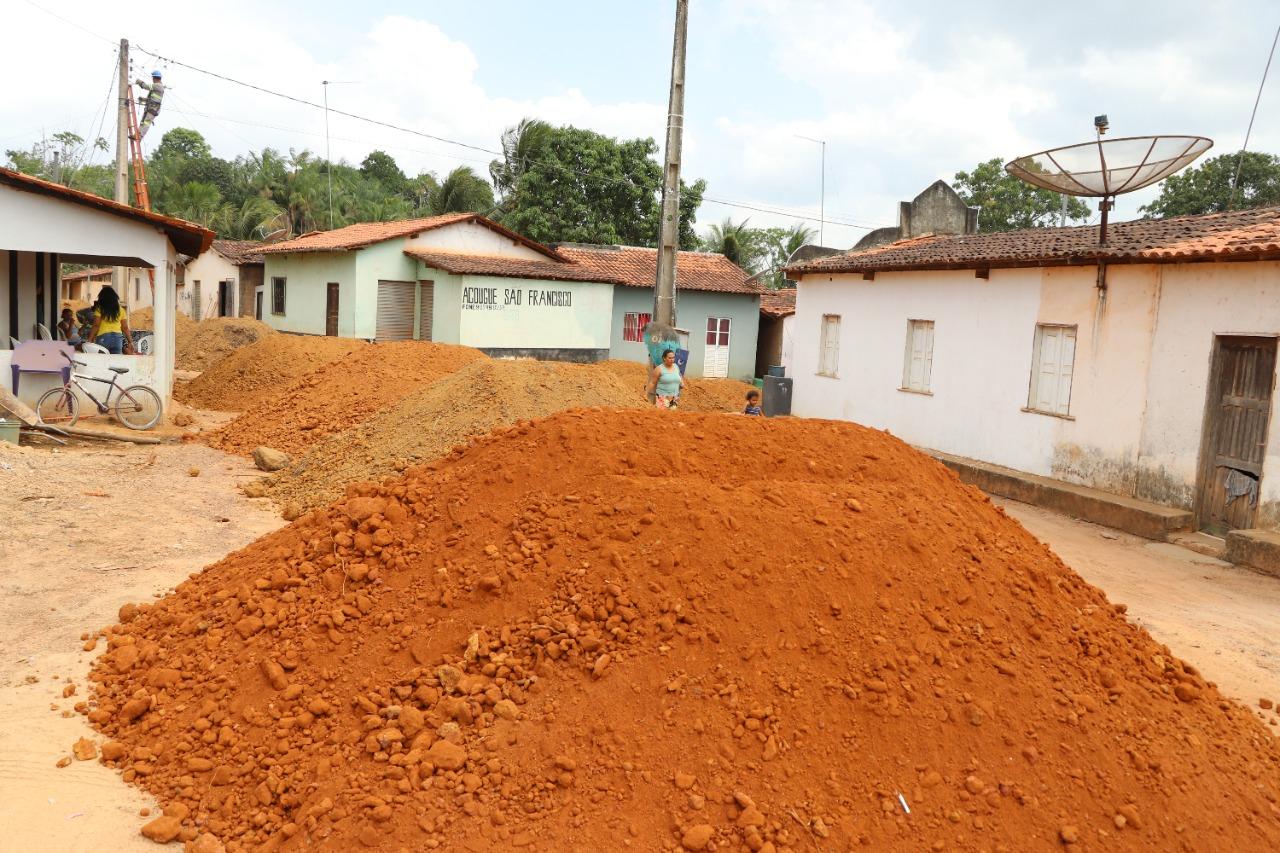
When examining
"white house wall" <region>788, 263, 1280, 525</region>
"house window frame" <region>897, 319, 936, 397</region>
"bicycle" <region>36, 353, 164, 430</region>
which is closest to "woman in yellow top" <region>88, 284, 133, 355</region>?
"bicycle" <region>36, 353, 164, 430</region>

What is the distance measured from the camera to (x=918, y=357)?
1352 cm

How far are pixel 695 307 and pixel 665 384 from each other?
597 inches

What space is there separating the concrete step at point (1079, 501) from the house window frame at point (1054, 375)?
0.82m

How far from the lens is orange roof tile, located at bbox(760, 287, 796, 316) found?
25.8 m

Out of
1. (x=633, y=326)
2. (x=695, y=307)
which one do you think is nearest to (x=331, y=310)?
(x=633, y=326)

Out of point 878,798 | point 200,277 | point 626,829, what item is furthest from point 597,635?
point 200,277

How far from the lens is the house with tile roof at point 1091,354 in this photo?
876 centimetres

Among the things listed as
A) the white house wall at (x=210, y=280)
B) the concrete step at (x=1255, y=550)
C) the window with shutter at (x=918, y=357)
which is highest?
the white house wall at (x=210, y=280)

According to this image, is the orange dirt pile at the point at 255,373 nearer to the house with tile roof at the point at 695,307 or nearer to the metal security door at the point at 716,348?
the house with tile roof at the point at 695,307

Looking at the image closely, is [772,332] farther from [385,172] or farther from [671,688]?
[385,172]

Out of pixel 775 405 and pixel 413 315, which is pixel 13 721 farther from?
pixel 413 315

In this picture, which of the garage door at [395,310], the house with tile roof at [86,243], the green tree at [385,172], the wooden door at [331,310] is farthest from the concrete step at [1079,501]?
the green tree at [385,172]

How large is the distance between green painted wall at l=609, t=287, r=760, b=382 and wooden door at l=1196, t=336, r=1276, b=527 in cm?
1609

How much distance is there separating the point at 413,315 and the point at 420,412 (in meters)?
Answer: 12.1
